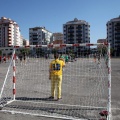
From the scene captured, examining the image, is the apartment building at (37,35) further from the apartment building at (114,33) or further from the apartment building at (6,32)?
the apartment building at (114,33)

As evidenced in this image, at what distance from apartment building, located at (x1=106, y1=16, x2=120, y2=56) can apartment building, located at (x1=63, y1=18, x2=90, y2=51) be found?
39.1ft

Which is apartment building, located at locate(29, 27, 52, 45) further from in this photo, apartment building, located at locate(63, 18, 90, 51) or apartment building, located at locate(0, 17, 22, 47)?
apartment building, located at locate(63, 18, 90, 51)

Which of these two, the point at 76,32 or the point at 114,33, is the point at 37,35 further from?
the point at 114,33

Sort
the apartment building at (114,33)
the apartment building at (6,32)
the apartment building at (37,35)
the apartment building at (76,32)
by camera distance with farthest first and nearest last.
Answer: the apartment building at (37,35) → the apartment building at (76,32) → the apartment building at (6,32) → the apartment building at (114,33)

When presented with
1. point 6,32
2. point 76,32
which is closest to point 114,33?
point 76,32

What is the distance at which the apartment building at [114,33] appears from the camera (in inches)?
5074

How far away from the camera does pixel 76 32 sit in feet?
458

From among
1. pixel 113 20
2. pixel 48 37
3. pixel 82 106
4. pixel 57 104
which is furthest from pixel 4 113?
pixel 48 37

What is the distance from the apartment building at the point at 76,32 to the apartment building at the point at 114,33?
39.1 ft

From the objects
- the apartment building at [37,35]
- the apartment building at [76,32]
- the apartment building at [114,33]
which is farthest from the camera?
the apartment building at [37,35]

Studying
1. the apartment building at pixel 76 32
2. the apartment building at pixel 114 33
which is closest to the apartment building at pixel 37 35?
the apartment building at pixel 76 32

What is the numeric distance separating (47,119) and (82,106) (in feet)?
6.13

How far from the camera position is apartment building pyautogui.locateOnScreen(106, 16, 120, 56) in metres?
129

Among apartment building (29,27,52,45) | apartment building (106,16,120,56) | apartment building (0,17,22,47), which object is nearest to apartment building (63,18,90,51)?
apartment building (106,16,120,56)
